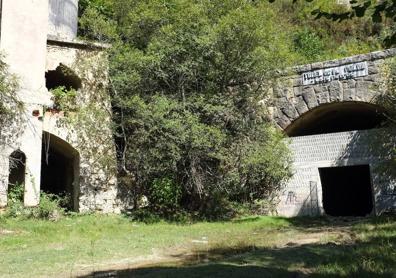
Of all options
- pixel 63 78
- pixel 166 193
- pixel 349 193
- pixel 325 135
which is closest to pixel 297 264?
pixel 166 193

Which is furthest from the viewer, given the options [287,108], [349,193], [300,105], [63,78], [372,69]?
[349,193]

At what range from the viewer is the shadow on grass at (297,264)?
18.3 ft

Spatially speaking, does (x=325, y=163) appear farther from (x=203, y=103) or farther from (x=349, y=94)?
(x=203, y=103)

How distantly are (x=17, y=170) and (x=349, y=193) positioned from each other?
12.6 metres

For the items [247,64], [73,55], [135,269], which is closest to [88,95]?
[73,55]

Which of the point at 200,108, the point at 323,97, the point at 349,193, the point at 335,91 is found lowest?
the point at 349,193

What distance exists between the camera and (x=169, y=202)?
14.5 meters

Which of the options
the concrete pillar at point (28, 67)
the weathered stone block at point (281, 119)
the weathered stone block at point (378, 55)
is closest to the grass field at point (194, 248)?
the concrete pillar at point (28, 67)

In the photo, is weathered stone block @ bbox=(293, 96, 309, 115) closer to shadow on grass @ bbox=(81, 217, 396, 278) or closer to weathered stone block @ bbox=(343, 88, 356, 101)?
weathered stone block @ bbox=(343, 88, 356, 101)

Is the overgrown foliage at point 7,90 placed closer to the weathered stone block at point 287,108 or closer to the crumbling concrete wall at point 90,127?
the crumbling concrete wall at point 90,127

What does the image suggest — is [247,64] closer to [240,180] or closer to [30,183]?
[240,180]

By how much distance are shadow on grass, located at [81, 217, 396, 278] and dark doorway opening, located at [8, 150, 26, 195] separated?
24.3 ft

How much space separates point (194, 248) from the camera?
9.43m

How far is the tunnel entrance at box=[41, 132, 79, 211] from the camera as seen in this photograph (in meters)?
15.4
